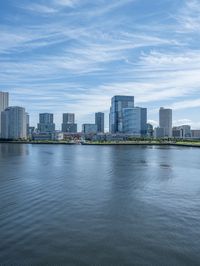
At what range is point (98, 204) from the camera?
34.6 meters

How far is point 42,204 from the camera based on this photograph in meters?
33.9

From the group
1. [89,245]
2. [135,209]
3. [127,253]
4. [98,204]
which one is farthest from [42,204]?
[127,253]

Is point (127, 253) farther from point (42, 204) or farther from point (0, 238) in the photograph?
point (42, 204)

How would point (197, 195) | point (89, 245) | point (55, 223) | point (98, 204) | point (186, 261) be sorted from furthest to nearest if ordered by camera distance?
point (197, 195)
point (98, 204)
point (55, 223)
point (89, 245)
point (186, 261)

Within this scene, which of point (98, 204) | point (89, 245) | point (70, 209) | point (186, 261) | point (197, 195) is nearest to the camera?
point (186, 261)

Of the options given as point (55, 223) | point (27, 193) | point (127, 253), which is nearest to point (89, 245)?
point (127, 253)

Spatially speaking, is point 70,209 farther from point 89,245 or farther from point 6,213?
point 89,245

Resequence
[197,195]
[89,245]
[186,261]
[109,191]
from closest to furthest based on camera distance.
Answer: [186,261], [89,245], [197,195], [109,191]

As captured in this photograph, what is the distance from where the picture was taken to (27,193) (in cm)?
4009

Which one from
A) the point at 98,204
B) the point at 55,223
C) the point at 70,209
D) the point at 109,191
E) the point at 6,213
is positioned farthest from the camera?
the point at 109,191

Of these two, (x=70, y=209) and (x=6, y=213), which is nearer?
(x=6, y=213)

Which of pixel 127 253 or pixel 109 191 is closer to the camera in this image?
pixel 127 253

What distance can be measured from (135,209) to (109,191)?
416 inches

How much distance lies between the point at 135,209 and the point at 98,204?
14.0 feet
